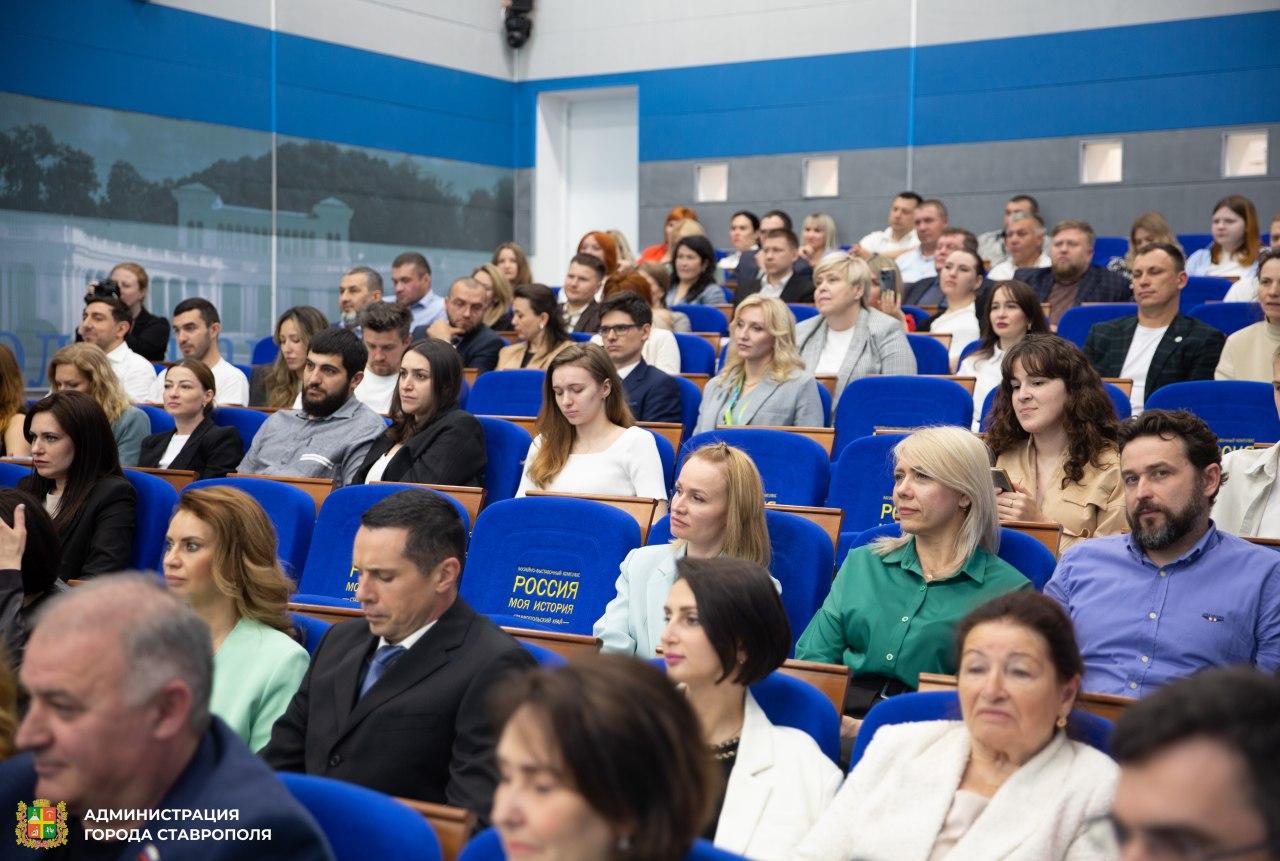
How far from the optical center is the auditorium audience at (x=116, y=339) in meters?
5.91

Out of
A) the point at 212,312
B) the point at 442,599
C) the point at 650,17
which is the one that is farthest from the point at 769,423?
the point at 650,17

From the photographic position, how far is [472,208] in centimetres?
1041

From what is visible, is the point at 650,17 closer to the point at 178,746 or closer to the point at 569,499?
the point at 569,499

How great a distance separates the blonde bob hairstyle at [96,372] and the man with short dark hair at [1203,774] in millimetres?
4365

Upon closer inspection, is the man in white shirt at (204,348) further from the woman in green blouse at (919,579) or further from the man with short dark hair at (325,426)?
the woman in green blouse at (919,579)

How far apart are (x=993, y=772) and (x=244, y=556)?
1.56 meters

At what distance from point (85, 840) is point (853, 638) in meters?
1.65

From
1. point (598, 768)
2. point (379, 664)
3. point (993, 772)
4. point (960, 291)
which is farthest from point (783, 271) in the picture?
point (598, 768)

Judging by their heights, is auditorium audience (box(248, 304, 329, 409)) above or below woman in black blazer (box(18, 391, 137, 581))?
above

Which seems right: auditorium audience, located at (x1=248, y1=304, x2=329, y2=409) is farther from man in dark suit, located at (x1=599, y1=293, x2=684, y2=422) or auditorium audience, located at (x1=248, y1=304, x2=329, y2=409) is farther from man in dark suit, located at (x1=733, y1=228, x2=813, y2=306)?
man in dark suit, located at (x1=733, y1=228, x2=813, y2=306)

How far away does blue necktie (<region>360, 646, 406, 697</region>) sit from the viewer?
241cm

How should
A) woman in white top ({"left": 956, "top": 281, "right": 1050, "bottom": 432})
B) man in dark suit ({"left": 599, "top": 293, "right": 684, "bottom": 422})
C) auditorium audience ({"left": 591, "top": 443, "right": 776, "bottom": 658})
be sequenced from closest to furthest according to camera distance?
auditorium audience ({"left": 591, "top": 443, "right": 776, "bottom": 658})
woman in white top ({"left": 956, "top": 281, "right": 1050, "bottom": 432})
man in dark suit ({"left": 599, "top": 293, "right": 684, "bottom": 422})

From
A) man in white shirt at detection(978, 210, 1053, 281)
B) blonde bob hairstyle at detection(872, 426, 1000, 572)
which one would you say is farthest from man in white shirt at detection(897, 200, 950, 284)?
blonde bob hairstyle at detection(872, 426, 1000, 572)

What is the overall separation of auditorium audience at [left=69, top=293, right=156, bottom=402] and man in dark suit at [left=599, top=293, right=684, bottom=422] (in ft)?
7.38
